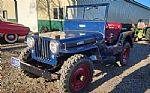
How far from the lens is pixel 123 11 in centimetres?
2392

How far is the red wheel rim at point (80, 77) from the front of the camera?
15.7ft

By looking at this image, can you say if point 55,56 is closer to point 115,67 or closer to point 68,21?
point 68,21

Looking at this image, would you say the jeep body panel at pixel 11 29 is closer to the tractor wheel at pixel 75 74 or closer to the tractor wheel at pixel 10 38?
the tractor wheel at pixel 10 38

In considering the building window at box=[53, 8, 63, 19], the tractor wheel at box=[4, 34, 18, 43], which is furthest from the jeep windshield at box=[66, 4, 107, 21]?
the building window at box=[53, 8, 63, 19]

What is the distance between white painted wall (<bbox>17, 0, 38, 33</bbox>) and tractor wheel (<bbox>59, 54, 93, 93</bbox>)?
13144 mm

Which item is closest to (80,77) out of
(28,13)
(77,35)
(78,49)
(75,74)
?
(75,74)

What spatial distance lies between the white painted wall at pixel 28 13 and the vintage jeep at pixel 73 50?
36.8 feet

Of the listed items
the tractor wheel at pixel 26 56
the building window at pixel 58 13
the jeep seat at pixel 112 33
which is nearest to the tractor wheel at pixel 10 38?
the building window at pixel 58 13

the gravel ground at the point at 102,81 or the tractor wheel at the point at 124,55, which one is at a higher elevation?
the tractor wheel at the point at 124,55

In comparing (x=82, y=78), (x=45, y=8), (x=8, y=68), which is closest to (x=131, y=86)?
(x=82, y=78)

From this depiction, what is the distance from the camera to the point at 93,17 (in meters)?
6.02

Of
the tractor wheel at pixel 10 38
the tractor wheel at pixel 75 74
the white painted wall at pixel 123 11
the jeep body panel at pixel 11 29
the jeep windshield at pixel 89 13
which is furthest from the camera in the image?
the white painted wall at pixel 123 11

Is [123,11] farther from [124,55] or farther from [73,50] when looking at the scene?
[73,50]

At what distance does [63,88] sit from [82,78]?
2.27 feet
